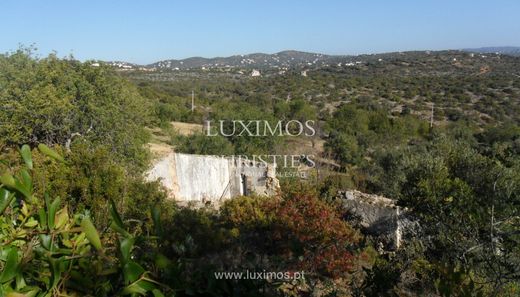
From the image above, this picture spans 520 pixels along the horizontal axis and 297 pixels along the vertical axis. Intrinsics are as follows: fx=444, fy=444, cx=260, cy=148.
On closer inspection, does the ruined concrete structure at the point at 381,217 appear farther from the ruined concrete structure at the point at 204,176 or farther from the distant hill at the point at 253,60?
the distant hill at the point at 253,60

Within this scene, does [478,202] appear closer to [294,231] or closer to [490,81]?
[294,231]

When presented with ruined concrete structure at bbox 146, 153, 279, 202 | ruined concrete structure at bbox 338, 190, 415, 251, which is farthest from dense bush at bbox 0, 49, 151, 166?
ruined concrete structure at bbox 338, 190, 415, 251

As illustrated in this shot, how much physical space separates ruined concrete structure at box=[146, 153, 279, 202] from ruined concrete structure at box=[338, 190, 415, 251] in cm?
295

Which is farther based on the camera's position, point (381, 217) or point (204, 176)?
point (204, 176)

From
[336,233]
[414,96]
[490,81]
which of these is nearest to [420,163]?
[336,233]

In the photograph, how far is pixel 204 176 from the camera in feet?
46.4

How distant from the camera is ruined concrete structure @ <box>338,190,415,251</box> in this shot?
10438 mm

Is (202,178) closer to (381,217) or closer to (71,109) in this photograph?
(71,109)

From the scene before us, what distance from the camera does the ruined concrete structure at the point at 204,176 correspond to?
13773mm

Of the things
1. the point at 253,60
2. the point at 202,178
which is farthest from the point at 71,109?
the point at 253,60

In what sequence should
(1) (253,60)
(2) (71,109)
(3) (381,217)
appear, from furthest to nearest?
(1) (253,60)
(2) (71,109)
(3) (381,217)

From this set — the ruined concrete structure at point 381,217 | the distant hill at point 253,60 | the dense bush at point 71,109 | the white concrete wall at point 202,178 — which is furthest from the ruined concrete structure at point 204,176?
the distant hill at point 253,60

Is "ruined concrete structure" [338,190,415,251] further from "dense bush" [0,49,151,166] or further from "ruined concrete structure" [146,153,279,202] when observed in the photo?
"dense bush" [0,49,151,166]

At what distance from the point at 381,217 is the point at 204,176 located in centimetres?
582
